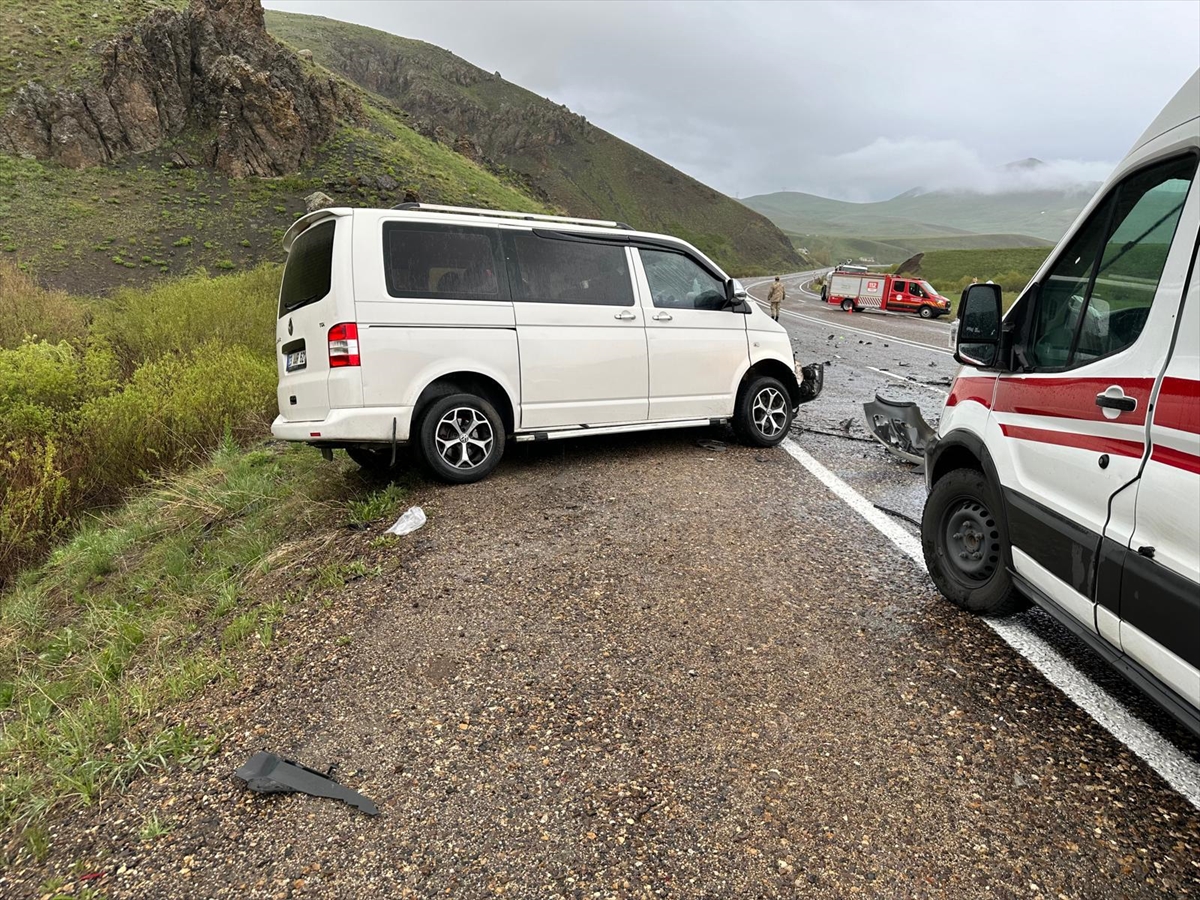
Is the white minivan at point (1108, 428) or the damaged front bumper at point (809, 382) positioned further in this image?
the damaged front bumper at point (809, 382)

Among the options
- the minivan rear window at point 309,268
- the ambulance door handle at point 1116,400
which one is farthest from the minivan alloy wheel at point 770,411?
the ambulance door handle at point 1116,400

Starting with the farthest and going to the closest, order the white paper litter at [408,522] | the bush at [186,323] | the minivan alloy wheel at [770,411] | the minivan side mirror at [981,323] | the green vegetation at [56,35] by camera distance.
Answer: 1. the green vegetation at [56,35]
2. the bush at [186,323]
3. the minivan alloy wheel at [770,411]
4. the white paper litter at [408,522]
5. the minivan side mirror at [981,323]

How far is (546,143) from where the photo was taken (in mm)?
127688

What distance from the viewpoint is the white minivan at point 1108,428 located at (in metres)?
1.99

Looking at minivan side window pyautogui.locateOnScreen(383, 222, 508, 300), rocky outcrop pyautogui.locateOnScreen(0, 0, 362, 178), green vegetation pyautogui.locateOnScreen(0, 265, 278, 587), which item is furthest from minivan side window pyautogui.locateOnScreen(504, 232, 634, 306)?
rocky outcrop pyautogui.locateOnScreen(0, 0, 362, 178)

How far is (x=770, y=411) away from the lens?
6.98 meters

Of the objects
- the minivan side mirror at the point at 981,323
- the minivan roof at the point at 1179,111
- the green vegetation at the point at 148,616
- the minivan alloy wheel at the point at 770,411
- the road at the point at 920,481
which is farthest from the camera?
the minivan alloy wheel at the point at 770,411

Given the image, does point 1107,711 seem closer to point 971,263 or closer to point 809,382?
point 809,382

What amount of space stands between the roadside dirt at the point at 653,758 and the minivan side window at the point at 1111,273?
57.9 inches

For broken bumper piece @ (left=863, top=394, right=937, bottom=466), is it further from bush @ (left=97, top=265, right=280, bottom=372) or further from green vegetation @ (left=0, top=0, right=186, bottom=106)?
green vegetation @ (left=0, top=0, right=186, bottom=106)

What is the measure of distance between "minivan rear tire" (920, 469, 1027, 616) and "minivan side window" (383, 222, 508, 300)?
3.68 metres

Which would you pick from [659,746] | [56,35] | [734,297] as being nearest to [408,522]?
[659,746]

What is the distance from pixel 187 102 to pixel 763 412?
5470cm

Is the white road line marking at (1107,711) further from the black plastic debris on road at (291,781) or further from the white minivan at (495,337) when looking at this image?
the white minivan at (495,337)
